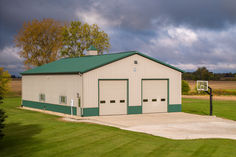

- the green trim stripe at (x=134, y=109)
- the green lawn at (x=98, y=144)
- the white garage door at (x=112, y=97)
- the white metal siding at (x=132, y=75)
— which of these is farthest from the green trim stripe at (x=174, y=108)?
the green lawn at (x=98, y=144)

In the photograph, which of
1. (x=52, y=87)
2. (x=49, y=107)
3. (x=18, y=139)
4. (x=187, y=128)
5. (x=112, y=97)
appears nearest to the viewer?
(x=18, y=139)

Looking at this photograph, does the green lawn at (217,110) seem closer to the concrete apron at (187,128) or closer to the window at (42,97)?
the concrete apron at (187,128)

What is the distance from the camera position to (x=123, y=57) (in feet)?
90.9

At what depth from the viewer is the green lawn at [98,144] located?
44.9 feet

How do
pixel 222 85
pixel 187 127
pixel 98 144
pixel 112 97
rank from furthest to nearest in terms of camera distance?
pixel 222 85
pixel 112 97
pixel 187 127
pixel 98 144

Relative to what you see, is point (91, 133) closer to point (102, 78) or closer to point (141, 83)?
point (102, 78)

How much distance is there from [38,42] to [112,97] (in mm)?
41896

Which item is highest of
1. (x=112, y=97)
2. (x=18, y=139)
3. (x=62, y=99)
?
(x=112, y=97)

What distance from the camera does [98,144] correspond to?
1500 centimetres

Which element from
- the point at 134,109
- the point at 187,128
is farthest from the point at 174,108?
the point at 187,128

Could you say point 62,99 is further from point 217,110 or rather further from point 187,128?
point 217,110

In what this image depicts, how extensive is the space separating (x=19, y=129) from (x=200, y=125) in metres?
12.0

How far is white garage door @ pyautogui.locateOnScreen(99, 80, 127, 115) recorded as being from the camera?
26.9 meters

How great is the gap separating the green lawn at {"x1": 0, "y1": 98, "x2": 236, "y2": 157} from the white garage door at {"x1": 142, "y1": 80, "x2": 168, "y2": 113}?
34.4 feet
